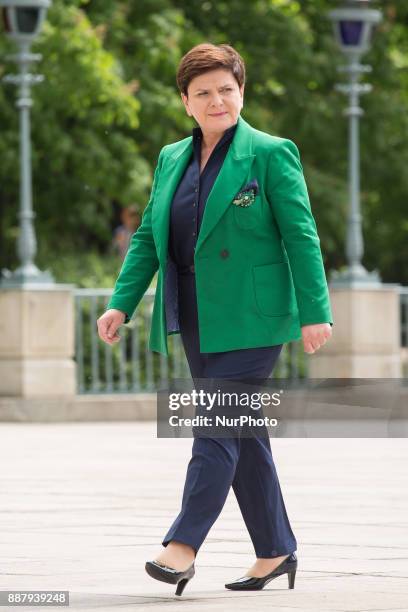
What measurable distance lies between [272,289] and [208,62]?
0.76 m

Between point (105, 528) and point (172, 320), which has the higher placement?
point (172, 320)

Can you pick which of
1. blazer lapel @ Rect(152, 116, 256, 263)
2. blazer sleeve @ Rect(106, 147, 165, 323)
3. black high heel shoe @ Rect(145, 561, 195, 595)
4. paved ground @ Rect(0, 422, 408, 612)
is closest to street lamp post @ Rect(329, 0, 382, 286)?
paved ground @ Rect(0, 422, 408, 612)

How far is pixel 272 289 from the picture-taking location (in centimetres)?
636

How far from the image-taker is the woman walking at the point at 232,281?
6.29 metres

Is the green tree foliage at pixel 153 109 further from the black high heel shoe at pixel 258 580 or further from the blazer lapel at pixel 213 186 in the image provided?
the black high heel shoe at pixel 258 580

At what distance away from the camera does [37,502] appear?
32.2 feet

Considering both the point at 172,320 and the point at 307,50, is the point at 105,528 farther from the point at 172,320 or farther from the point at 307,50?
the point at 307,50

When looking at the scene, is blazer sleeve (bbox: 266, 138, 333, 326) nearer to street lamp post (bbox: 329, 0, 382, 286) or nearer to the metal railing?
the metal railing

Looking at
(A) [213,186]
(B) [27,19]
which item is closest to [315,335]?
(A) [213,186]

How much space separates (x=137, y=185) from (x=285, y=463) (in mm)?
11311

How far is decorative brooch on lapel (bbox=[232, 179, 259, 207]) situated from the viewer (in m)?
6.35

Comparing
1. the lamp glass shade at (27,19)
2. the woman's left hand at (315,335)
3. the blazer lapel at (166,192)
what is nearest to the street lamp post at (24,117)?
the lamp glass shade at (27,19)

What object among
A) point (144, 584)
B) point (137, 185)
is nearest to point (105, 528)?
point (144, 584)

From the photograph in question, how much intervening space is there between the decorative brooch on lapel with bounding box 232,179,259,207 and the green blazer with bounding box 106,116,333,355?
0.04ft
